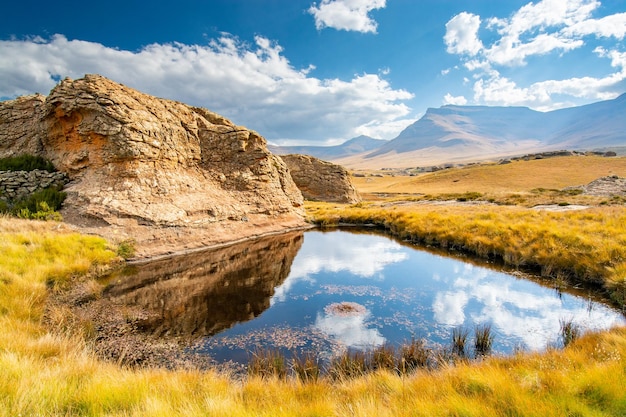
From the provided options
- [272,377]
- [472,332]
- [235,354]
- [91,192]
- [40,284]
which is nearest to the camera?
[272,377]

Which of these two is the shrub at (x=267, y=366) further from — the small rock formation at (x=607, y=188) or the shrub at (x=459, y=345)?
the small rock formation at (x=607, y=188)

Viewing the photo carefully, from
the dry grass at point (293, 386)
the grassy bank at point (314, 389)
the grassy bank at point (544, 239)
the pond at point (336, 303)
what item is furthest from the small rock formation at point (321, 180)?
the grassy bank at point (314, 389)

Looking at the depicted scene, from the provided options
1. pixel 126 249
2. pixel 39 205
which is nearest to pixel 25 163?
pixel 39 205

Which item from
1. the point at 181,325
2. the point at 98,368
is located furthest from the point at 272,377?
the point at 181,325

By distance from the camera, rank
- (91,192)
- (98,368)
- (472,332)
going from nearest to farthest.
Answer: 1. (98,368)
2. (472,332)
3. (91,192)

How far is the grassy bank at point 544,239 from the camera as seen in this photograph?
1217 cm

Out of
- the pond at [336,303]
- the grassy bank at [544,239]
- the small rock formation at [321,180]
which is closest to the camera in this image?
the pond at [336,303]

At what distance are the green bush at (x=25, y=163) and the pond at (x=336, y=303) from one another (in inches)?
452

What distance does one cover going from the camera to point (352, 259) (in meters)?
17.8

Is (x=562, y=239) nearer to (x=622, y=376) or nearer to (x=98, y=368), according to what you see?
(x=622, y=376)

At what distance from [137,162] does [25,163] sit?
7649mm

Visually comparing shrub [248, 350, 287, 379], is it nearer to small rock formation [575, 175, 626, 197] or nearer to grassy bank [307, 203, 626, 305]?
grassy bank [307, 203, 626, 305]

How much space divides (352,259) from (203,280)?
817cm

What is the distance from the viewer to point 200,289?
40.1 ft
